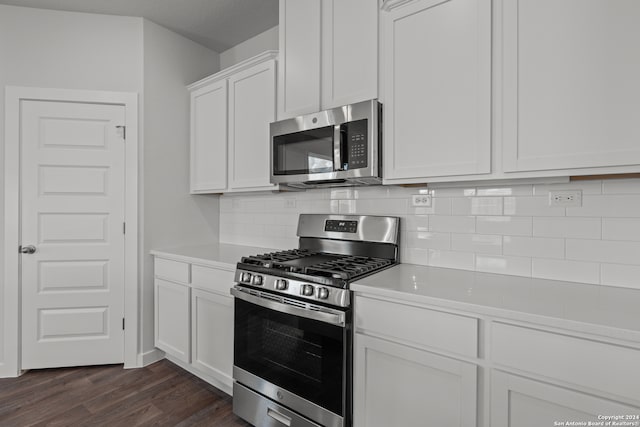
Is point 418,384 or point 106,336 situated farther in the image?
point 106,336

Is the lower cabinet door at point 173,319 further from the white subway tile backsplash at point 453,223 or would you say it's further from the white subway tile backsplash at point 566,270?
the white subway tile backsplash at point 566,270

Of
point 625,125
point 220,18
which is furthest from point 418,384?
point 220,18

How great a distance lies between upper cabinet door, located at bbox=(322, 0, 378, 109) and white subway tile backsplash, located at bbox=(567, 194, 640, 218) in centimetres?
111

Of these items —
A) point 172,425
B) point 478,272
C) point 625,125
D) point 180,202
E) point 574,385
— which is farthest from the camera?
point 180,202

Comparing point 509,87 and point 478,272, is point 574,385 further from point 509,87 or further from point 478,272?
point 509,87

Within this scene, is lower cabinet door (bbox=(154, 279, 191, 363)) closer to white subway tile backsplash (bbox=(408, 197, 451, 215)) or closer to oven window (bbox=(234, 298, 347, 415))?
oven window (bbox=(234, 298, 347, 415))

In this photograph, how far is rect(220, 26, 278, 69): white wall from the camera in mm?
2910

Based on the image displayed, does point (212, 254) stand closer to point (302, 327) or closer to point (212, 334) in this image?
point (212, 334)

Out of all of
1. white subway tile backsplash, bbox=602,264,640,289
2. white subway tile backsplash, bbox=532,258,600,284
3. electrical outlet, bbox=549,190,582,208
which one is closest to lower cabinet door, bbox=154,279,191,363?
white subway tile backsplash, bbox=532,258,600,284

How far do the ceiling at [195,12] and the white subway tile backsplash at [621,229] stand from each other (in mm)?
2525

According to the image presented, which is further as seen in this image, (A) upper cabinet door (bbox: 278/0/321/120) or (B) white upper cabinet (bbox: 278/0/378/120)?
(A) upper cabinet door (bbox: 278/0/321/120)

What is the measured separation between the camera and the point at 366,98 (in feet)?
6.12

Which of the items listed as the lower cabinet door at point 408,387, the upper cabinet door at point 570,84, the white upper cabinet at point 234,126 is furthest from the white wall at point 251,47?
the lower cabinet door at point 408,387

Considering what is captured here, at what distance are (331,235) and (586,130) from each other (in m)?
1.43
